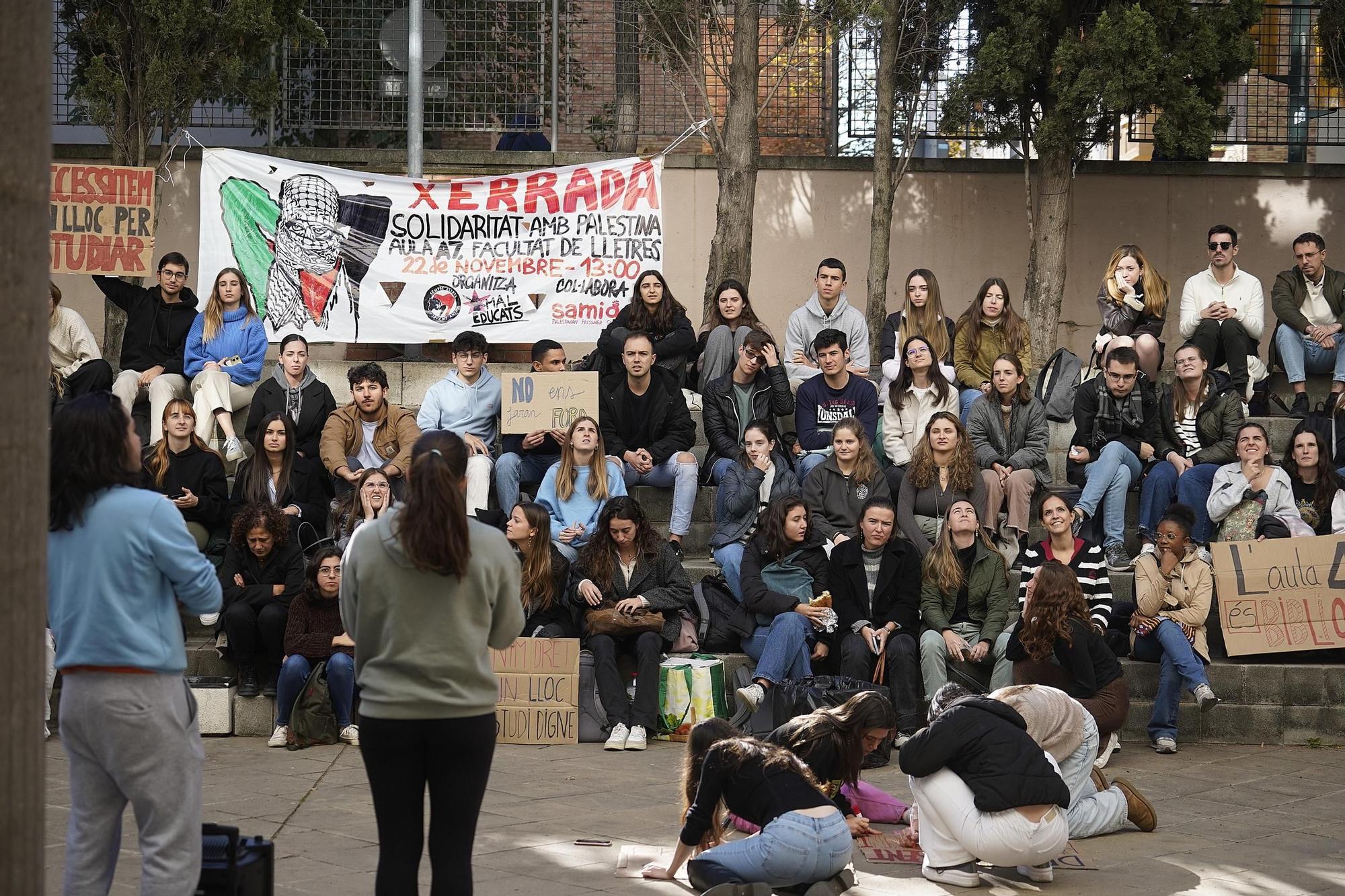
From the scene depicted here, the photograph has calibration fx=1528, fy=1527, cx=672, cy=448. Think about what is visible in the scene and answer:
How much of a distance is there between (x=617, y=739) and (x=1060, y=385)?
4.98 metres

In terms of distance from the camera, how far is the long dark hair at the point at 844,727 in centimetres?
659

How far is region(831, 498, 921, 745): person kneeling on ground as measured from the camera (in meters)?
9.65

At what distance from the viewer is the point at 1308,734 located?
976 centimetres

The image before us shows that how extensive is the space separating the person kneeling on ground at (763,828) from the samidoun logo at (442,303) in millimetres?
8171

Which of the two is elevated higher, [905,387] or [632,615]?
[905,387]

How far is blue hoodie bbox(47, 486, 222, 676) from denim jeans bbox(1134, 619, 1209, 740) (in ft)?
21.9

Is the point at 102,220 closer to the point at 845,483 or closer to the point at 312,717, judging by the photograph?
the point at 312,717

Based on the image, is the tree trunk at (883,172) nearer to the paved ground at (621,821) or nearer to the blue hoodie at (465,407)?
the blue hoodie at (465,407)

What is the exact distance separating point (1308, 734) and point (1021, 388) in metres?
3.17

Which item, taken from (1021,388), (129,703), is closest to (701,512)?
(1021,388)

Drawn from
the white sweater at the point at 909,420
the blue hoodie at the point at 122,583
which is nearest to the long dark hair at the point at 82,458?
the blue hoodie at the point at 122,583

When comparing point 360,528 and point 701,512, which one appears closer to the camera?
point 360,528

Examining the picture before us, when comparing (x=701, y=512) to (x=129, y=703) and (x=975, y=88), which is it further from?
(x=129, y=703)

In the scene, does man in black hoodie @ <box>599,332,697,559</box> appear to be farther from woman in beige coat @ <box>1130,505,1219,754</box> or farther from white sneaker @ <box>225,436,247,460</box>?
woman in beige coat @ <box>1130,505,1219,754</box>
